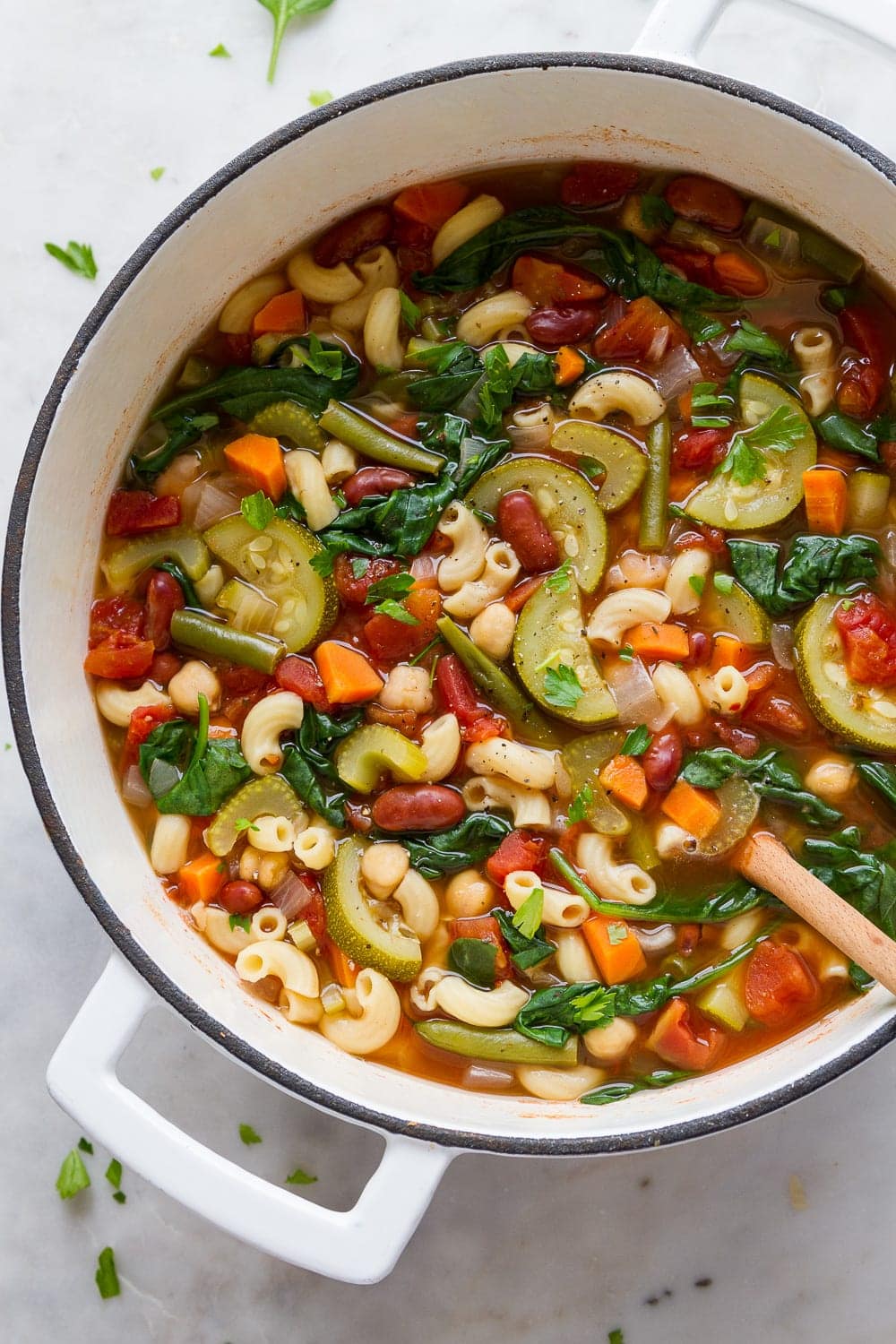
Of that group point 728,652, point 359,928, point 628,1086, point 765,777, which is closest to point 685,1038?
point 628,1086

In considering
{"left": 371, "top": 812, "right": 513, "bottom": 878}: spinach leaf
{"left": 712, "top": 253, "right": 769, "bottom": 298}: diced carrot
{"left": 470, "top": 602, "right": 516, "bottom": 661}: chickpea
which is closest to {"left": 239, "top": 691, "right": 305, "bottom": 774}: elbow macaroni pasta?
{"left": 371, "top": 812, "right": 513, "bottom": 878}: spinach leaf

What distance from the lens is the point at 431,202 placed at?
10.1ft

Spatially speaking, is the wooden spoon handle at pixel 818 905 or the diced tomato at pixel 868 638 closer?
the wooden spoon handle at pixel 818 905

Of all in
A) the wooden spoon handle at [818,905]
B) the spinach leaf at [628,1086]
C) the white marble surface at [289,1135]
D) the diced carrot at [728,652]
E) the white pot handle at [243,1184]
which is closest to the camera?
the white pot handle at [243,1184]

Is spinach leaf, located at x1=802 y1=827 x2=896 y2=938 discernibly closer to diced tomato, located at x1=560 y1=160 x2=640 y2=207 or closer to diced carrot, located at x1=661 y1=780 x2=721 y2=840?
diced carrot, located at x1=661 y1=780 x2=721 y2=840

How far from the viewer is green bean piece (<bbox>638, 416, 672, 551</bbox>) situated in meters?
3.06

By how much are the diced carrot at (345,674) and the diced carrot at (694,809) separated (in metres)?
0.80

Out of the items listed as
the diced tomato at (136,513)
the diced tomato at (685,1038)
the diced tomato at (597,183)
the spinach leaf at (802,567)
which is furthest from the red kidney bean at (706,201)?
the diced tomato at (685,1038)

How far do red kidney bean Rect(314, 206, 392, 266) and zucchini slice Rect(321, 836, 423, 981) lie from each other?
1.51 metres

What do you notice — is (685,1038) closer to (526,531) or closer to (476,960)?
(476,960)

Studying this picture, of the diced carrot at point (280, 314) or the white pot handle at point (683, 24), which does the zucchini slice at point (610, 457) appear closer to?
the diced carrot at point (280, 314)

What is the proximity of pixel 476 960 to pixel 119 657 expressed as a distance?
1.17 meters

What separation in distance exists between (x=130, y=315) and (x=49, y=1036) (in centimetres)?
194

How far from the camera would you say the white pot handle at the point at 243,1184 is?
8.31 ft
